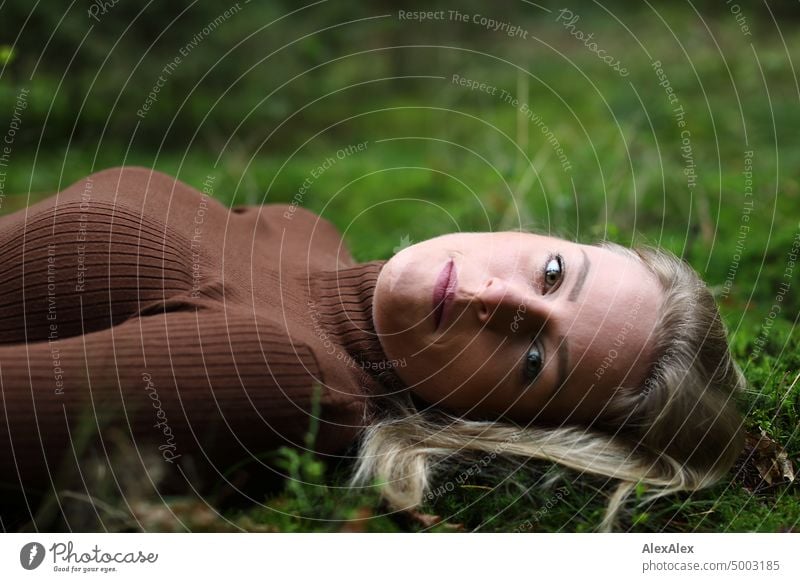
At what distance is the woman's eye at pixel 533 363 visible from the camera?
2.09m

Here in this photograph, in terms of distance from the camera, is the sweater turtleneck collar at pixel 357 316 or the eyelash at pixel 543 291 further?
the sweater turtleneck collar at pixel 357 316

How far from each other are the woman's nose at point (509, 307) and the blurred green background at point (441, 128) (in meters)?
0.73

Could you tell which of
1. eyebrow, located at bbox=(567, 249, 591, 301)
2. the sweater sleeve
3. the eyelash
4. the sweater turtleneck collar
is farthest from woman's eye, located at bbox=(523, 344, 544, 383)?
the sweater sleeve

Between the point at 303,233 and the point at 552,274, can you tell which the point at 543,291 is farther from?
the point at 303,233

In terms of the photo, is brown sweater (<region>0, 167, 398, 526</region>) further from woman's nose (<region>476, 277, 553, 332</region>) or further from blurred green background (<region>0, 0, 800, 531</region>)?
blurred green background (<region>0, 0, 800, 531</region>)

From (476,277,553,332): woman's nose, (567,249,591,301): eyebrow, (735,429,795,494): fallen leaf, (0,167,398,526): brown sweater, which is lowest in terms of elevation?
(735,429,795,494): fallen leaf

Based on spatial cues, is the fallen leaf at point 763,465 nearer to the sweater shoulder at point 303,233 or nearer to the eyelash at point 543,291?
the eyelash at point 543,291

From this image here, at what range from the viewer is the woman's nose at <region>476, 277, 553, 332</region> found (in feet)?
6.67

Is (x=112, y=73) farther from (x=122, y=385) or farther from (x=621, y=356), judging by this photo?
(x=621, y=356)

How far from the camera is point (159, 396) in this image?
1.84m

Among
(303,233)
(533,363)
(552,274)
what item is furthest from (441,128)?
(533,363)

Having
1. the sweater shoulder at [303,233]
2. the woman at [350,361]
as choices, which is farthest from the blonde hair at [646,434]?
the sweater shoulder at [303,233]

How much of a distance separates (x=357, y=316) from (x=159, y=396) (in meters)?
0.68

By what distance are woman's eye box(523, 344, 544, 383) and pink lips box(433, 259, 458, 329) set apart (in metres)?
0.25
